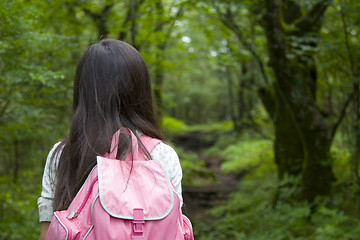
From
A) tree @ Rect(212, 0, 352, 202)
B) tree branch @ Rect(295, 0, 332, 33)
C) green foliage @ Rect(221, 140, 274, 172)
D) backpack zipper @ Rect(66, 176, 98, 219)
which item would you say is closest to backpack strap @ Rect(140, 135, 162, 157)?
backpack zipper @ Rect(66, 176, 98, 219)

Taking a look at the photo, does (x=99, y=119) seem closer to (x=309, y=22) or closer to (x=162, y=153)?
(x=162, y=153)

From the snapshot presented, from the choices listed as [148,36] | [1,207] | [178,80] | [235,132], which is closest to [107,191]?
[1,207]

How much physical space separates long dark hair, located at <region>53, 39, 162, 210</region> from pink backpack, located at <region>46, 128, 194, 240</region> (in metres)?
0.13

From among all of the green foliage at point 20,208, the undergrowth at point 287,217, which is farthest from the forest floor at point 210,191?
the green foliage at point 20,208

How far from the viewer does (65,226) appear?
1.56 meters

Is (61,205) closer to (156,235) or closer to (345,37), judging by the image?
(156,235)

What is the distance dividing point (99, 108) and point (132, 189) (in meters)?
0.43

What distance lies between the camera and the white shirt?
1.84m

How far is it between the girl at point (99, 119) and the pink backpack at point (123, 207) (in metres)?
0.12

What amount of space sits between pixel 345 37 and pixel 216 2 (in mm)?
2986

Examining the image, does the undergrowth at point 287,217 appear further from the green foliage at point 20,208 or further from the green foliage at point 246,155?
the green foliage at point 20,208

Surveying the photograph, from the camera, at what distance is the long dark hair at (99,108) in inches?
70.0

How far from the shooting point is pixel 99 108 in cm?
182

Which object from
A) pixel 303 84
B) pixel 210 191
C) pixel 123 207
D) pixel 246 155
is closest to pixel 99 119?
pixel 123 207
